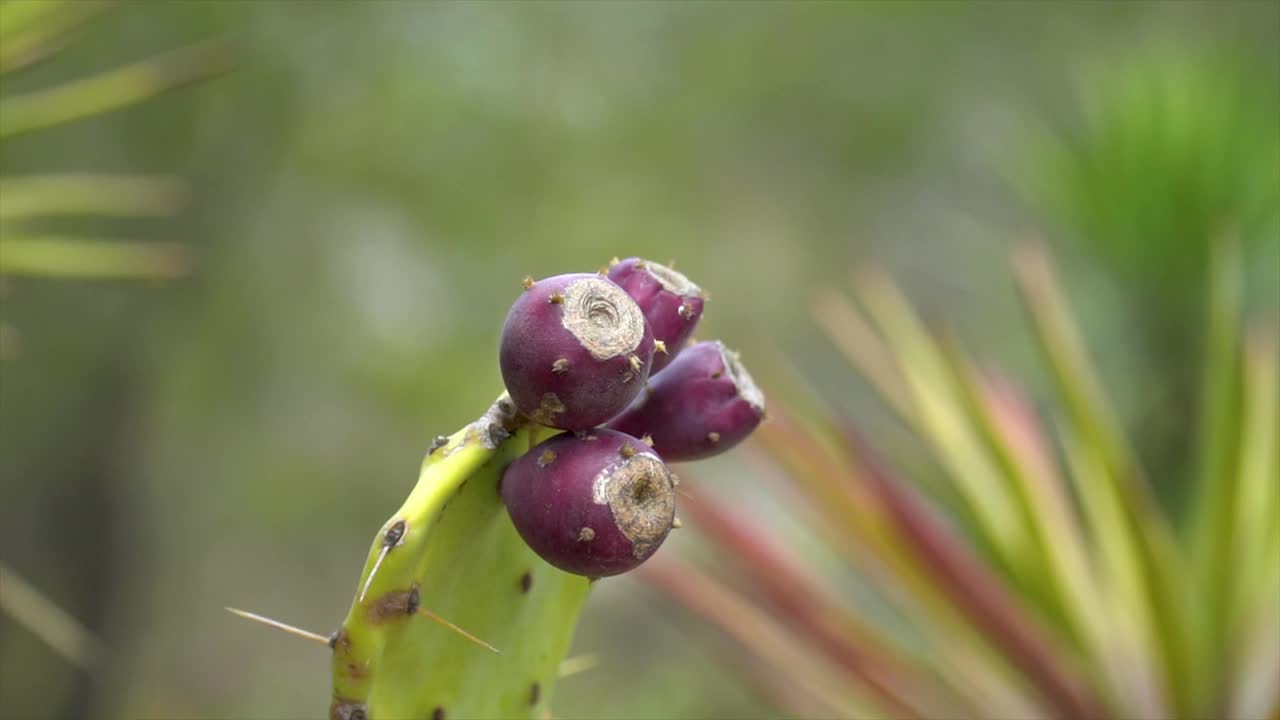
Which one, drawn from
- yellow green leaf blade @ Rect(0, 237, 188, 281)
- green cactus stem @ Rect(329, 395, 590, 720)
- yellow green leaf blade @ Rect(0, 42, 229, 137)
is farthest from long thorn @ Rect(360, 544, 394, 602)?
yellow green leaf blade @ Rect(0, 42, 229, 137)

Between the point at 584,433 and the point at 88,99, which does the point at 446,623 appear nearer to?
the point at 584,433

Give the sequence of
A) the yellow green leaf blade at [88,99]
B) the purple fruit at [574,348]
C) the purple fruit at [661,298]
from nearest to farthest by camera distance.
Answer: the purple fruit at [574,348] < the purple fruit at [661,298] < the yellow green leaf blade at [88,99]

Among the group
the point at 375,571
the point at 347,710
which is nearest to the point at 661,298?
the point at 375,571

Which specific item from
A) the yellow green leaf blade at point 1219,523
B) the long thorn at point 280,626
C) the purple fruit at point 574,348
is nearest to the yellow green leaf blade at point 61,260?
the long thorn at point 280,626

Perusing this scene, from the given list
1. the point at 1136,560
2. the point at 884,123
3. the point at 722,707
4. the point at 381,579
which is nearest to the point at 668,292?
the point at 381,579

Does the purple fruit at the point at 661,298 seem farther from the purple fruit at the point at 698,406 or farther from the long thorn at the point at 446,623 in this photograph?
the long thorn at the point at 446,623
